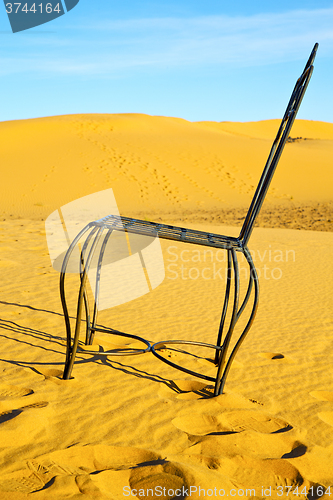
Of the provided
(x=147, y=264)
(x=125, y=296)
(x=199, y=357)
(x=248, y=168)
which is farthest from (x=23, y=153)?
(x=199, y=357)

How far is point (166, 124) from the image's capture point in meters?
33.7

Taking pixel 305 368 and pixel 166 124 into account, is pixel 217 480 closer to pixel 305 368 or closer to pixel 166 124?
pixel 305 368

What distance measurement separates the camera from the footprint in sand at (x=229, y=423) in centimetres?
237

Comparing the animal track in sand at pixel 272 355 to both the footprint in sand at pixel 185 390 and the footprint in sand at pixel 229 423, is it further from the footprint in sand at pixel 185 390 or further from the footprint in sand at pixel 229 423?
the footprint in sand at pixel 229 423

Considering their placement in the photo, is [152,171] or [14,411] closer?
[14,411]

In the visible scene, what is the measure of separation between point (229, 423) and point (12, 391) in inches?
54.5
